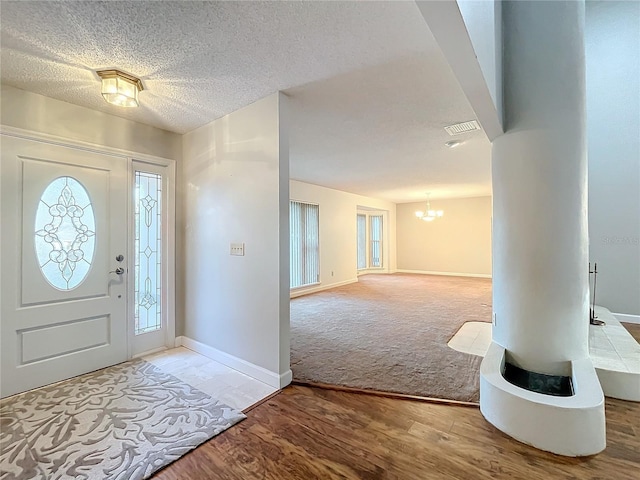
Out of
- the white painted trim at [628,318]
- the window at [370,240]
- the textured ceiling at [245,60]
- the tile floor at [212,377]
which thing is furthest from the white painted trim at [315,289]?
the white painted trim at [628,318]

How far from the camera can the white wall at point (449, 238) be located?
894cm

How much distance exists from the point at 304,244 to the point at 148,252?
3801mm

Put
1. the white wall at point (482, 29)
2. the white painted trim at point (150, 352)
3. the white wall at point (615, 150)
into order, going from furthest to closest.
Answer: the white wall at point (615, 150) → the white painted trim at point (150, 352) → the white wall at point (482, 29)

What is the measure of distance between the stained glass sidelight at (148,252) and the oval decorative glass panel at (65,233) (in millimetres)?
458

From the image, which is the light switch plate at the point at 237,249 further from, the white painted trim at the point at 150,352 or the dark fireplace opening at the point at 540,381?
the dark fireplace opening at the point at 540,381

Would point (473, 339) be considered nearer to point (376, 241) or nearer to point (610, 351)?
point (610, 351)

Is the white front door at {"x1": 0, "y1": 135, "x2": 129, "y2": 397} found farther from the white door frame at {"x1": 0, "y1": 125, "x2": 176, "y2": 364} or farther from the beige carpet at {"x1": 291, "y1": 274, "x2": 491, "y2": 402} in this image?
the beige carpet at {"x1": 291, "y1": 274, "x2": 491, "y2": 402}

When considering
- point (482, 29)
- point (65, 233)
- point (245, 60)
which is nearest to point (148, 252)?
point (65, 233)

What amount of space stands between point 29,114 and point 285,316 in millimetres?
2783

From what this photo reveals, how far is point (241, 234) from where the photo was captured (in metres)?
2.80

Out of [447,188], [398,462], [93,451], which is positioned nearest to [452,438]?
[398,462]

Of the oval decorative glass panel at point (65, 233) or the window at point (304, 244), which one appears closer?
the oval decorative glass panel at point (65, 233)

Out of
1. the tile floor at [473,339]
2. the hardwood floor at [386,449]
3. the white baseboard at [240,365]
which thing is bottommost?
the hardwood floor at [386,449]

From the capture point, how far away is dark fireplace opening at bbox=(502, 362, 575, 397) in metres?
2.26
